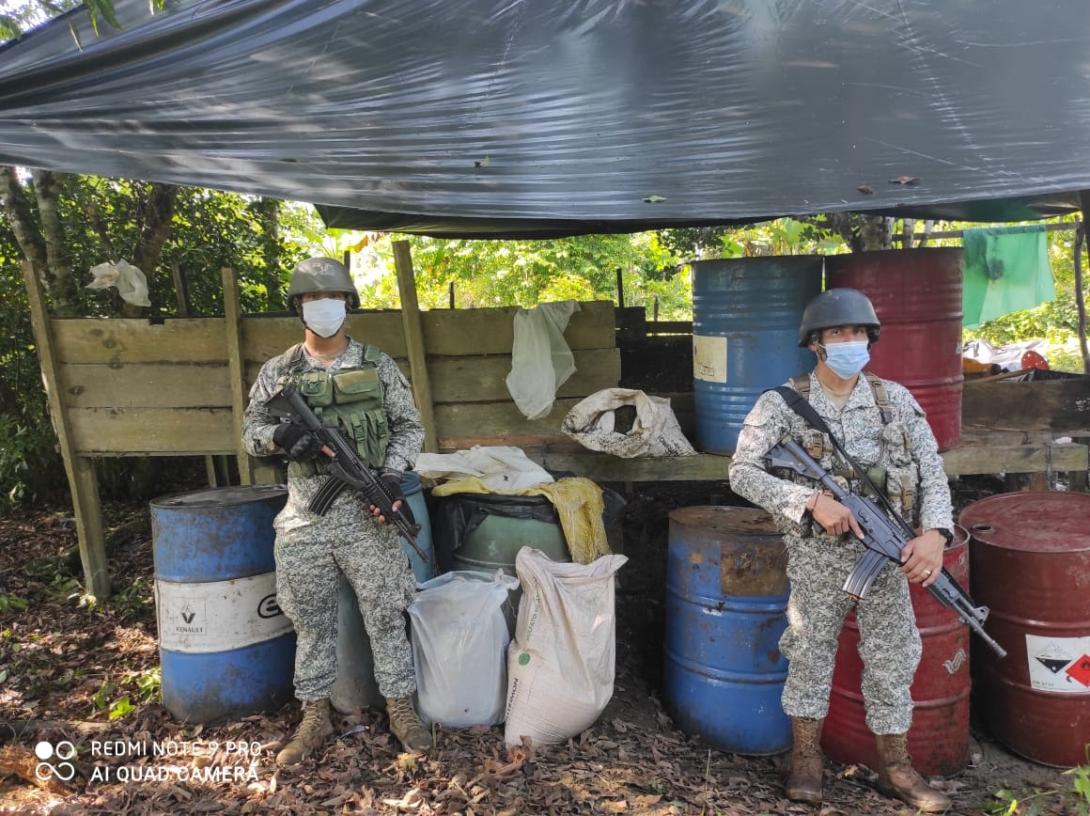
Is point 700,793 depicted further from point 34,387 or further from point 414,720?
point 34,387

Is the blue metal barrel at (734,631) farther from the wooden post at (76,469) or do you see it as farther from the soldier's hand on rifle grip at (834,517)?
the wooden post at (76,469)

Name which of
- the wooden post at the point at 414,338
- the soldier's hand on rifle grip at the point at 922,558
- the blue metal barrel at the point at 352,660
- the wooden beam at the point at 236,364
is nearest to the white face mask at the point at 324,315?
the blue metal barrel at the point at 352,660

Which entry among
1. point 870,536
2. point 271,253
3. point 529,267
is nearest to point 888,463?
point 870,536

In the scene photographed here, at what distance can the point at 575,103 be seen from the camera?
3059mm

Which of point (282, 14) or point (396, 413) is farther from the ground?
point (282, 14)

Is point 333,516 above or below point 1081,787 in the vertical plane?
above

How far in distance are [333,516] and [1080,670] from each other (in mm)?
3082

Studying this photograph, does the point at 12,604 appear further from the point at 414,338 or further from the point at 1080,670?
the point at 1080,670

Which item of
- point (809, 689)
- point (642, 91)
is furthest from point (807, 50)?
point (809, 689)

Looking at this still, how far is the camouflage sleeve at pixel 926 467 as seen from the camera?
108 inches

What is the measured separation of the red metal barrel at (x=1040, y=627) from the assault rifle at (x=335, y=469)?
98.0 inches

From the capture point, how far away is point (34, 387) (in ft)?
19.2

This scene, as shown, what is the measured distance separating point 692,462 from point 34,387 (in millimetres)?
4894

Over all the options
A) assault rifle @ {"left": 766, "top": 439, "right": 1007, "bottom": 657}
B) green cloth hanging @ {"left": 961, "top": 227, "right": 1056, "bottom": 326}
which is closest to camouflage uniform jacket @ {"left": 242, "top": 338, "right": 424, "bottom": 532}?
assault rifle @ {"left": 766, "top": 439, "right": 1007, "bottom": 657}
